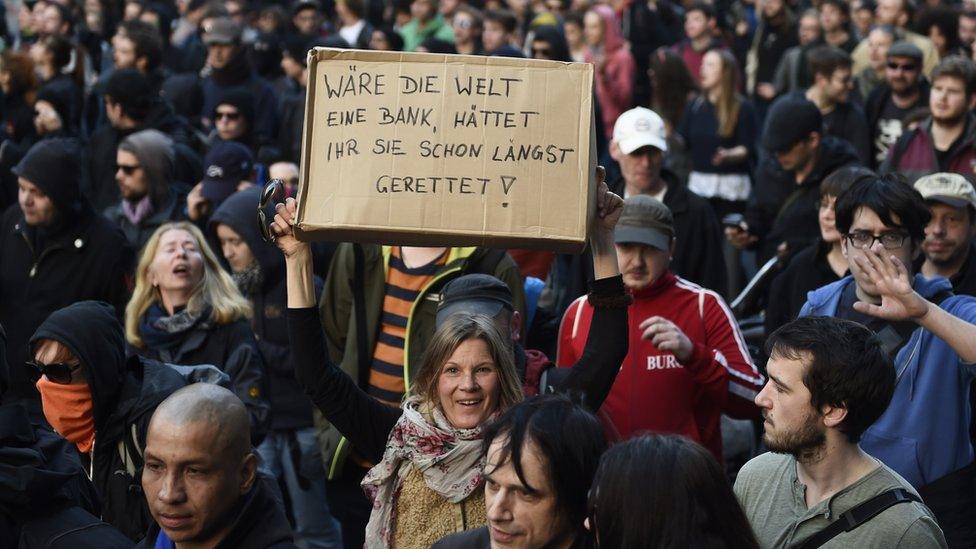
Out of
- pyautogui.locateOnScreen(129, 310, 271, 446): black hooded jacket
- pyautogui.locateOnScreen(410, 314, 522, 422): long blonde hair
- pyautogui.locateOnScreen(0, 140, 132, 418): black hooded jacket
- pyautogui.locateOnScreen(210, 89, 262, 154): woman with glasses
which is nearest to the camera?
pyautogui.locateOnScreen(410, 314, 522, 422): long blonde hair

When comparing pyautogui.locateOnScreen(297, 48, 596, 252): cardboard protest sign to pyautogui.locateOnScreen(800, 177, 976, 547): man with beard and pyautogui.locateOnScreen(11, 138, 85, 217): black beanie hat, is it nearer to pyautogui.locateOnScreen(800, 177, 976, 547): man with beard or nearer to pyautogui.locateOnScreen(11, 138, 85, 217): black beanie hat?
pyautogui.locateOnScreen(800, 177, 976, 547): man with beard

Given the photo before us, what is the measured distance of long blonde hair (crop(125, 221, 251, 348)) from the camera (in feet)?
19.7

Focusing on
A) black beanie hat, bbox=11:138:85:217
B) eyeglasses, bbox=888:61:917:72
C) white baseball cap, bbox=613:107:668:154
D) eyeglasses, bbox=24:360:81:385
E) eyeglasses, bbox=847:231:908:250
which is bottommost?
eyeglasses, bbox=24:360:81:385

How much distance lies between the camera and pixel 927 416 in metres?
4.56

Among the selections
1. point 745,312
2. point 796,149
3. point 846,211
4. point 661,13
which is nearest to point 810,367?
point 846,211

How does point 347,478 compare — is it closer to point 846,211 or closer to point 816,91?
point 846,211

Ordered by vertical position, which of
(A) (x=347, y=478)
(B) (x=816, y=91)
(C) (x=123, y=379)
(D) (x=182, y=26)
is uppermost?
(D) (x=182, y=26)

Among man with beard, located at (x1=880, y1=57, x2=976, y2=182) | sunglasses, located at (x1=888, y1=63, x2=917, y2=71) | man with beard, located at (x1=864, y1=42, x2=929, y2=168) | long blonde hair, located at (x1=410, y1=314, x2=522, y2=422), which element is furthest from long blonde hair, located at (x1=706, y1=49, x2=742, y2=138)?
long blonde hair, located at (x1=410, y1=314, x2=522, y2=422)

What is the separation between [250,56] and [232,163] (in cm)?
482

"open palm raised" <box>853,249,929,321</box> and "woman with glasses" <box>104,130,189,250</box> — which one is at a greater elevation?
"woman with glasses" <box>104,130,189,250</box>

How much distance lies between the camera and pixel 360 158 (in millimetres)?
3994

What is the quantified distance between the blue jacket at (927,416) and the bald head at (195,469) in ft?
7.01

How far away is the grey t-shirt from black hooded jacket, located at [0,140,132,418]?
428 cm

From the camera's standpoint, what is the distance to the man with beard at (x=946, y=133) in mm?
8023
